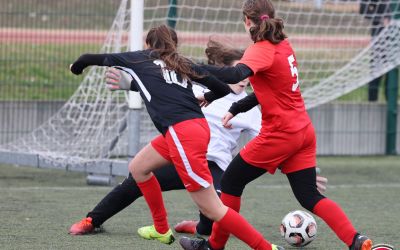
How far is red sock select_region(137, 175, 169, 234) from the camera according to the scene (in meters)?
6.34

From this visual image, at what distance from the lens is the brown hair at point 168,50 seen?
5.66 meters

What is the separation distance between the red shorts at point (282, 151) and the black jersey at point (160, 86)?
386mm

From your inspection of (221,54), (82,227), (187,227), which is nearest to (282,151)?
(221,54)

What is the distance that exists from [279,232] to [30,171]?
433 cm

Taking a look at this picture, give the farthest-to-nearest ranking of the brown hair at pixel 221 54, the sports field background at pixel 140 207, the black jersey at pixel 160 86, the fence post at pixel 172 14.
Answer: the fence post at pixel 172 14 → the brown hair at pixel 221 54 → the sports field background at pixel 140 207 → the black jersey at pixel 160 86

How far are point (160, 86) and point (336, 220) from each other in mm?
1307

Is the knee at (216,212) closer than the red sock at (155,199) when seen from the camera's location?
Yes

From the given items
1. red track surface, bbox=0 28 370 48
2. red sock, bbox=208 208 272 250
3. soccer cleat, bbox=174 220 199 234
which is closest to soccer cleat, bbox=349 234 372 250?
red sock, bbox=208 208 272 250

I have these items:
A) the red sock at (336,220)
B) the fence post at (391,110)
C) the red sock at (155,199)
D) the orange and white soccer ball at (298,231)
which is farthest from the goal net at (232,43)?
the red sock at (336,220)

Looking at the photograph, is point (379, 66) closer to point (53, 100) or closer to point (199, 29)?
point (199, 29)

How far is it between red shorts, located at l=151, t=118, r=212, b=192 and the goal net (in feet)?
12.4

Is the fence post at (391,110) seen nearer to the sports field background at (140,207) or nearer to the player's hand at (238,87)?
the sports field background at (140,207)

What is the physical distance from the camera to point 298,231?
6395mm

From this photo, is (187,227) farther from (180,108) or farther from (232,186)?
(180,108)
